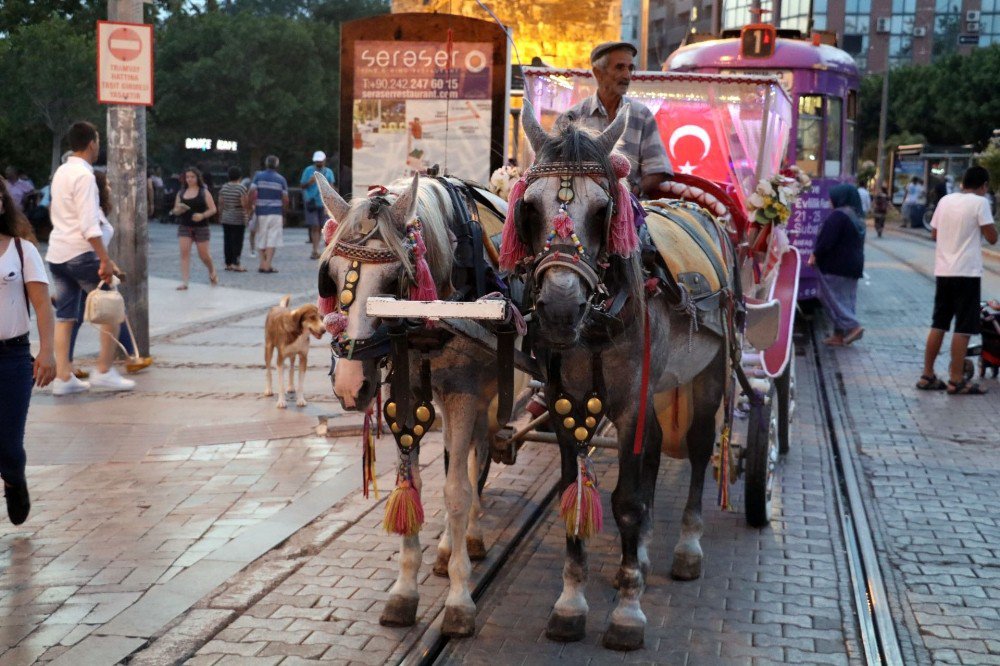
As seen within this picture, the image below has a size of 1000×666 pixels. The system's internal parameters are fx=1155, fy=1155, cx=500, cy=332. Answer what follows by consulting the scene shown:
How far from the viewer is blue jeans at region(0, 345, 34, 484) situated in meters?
6.11

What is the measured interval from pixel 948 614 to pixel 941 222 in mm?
6704

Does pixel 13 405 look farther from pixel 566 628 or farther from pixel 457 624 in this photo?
pixel 566 628

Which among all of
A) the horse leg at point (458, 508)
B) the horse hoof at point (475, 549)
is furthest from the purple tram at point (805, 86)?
the horse leg at point (458, 508)

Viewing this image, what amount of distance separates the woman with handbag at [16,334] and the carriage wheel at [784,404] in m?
4.87

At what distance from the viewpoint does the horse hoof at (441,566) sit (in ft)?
19.3

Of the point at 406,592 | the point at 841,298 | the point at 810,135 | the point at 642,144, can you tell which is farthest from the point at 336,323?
the point at 810,135

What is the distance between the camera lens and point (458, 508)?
5.13m

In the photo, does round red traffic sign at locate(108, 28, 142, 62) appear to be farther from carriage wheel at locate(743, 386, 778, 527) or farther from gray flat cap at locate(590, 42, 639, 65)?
carriage wheel at locate(743, 386, 778, 527)

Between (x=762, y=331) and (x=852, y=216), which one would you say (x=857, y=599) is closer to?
(x=762, y=331)

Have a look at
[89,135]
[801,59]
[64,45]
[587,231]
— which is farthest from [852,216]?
[64,45]

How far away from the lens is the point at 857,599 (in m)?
5.69

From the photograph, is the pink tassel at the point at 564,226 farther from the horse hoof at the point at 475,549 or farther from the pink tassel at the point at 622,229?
the horse hoof at the point at 475,549

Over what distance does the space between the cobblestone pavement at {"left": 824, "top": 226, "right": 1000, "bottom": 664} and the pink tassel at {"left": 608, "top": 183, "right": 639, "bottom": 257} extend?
222 centimetres

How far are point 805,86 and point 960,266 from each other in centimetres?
585
